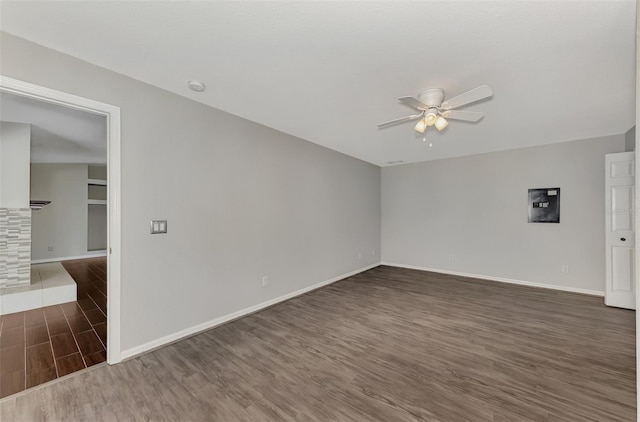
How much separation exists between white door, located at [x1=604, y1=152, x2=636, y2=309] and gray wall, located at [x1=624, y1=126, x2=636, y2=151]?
0.29 meters

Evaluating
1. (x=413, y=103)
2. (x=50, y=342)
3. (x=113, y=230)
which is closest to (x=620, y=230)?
(x=413, y=103)

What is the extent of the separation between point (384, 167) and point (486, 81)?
394cm

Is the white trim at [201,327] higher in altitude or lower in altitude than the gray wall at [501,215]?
lower

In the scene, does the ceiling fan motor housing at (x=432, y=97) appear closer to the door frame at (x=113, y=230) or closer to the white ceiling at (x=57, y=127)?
the door frame at (x=113, y=230)

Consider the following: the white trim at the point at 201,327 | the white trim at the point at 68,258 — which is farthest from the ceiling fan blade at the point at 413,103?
the white trim at the point at 68,258

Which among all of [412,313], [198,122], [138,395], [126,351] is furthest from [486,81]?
[126,351]

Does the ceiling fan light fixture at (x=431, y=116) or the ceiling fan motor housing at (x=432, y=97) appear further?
the ceiling fan light fixture at (x=431, y=116)

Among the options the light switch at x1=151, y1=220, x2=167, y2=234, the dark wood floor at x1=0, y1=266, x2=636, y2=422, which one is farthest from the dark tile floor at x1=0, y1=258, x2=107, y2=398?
the light switch at x1=151, y1=220, x2=167, y2=234

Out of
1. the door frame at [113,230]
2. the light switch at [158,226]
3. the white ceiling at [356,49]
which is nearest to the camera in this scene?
the white ceiling at [356,49]

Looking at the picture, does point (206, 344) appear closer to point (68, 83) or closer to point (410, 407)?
point (410, 407)

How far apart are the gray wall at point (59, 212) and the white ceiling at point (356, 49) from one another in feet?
22.5

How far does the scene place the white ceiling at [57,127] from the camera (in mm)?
3027

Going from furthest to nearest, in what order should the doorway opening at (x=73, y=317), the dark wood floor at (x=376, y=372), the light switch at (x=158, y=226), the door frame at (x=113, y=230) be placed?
the light switch at (x=158, y=226) < the door frame at (x=113, y=230) < the doorway opening at (x=73, y=317) < the dark wood floor at (x=376, y=372)

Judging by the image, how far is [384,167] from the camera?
6332 millimetres
